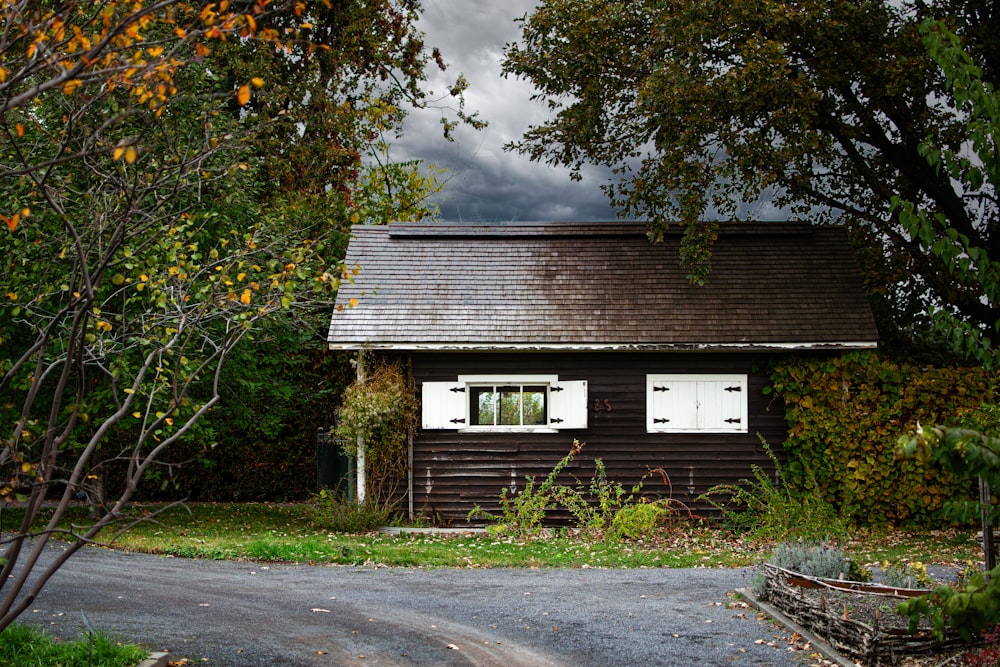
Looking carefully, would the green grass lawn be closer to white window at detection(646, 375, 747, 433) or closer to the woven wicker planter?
white window at detection(646, 375, 747, 433)

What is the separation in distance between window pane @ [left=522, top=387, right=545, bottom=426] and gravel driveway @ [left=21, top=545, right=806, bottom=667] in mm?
4156

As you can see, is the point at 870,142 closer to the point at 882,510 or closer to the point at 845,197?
the point at 845,197

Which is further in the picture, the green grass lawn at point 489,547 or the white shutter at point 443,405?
the white shutter at point 443,405

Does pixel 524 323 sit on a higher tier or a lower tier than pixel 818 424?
higher

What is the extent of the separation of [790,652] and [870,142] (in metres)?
13.8

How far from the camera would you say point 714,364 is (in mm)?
15320

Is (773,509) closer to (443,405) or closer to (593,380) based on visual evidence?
(593,380)

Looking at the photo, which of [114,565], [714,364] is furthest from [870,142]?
[114,565]

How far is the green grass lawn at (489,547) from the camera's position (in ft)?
39.1

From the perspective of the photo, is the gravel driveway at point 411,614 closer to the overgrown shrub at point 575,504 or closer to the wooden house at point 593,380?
the overgrown shrub at point 575,504

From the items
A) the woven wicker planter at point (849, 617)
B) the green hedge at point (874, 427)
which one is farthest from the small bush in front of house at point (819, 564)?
the green hedge at point (874, 427)

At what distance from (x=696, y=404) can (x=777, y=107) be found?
17.8ft

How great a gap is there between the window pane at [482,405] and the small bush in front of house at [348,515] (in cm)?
204

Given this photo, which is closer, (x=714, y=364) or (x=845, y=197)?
(x=714, y=364)
